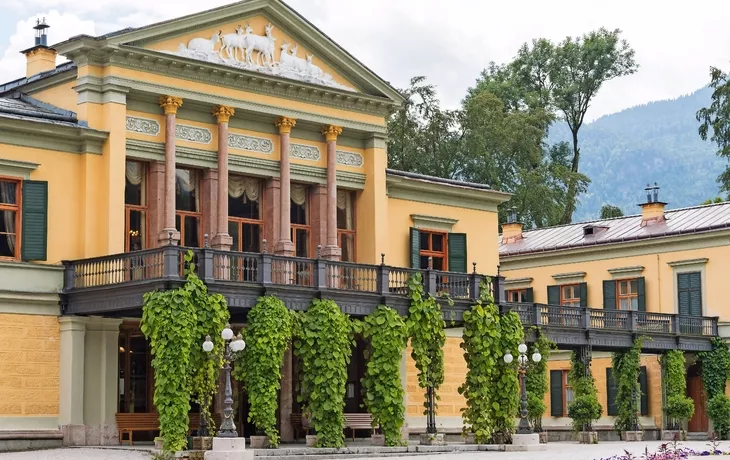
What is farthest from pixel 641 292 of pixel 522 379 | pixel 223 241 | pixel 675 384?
pixel 223 241

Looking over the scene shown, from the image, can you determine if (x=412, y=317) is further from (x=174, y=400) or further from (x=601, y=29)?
(x=601, y=29)

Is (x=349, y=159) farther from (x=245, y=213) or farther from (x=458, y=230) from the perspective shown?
(x=458, y=230)

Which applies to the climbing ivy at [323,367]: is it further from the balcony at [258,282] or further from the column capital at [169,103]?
the column capital at [169,103]

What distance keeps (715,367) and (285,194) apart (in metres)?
18.1

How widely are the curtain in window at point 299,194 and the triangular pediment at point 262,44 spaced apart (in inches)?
117

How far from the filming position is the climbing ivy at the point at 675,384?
44.2m

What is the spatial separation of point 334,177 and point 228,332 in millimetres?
10113

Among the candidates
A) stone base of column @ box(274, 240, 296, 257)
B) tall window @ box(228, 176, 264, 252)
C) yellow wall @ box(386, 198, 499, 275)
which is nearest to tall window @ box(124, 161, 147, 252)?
tall window @ box(228, 176, 264, 252)

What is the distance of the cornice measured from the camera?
Answer: 39938 millimetres

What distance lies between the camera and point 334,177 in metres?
37.1

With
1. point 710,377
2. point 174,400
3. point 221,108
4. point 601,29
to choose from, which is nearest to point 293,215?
point 221,108

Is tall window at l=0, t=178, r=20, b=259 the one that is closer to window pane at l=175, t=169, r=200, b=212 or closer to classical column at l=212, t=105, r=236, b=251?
window pane at l=175, t=169, r=200, b=212

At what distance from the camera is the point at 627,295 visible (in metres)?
49.7

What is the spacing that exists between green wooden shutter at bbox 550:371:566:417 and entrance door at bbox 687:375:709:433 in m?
5.45
